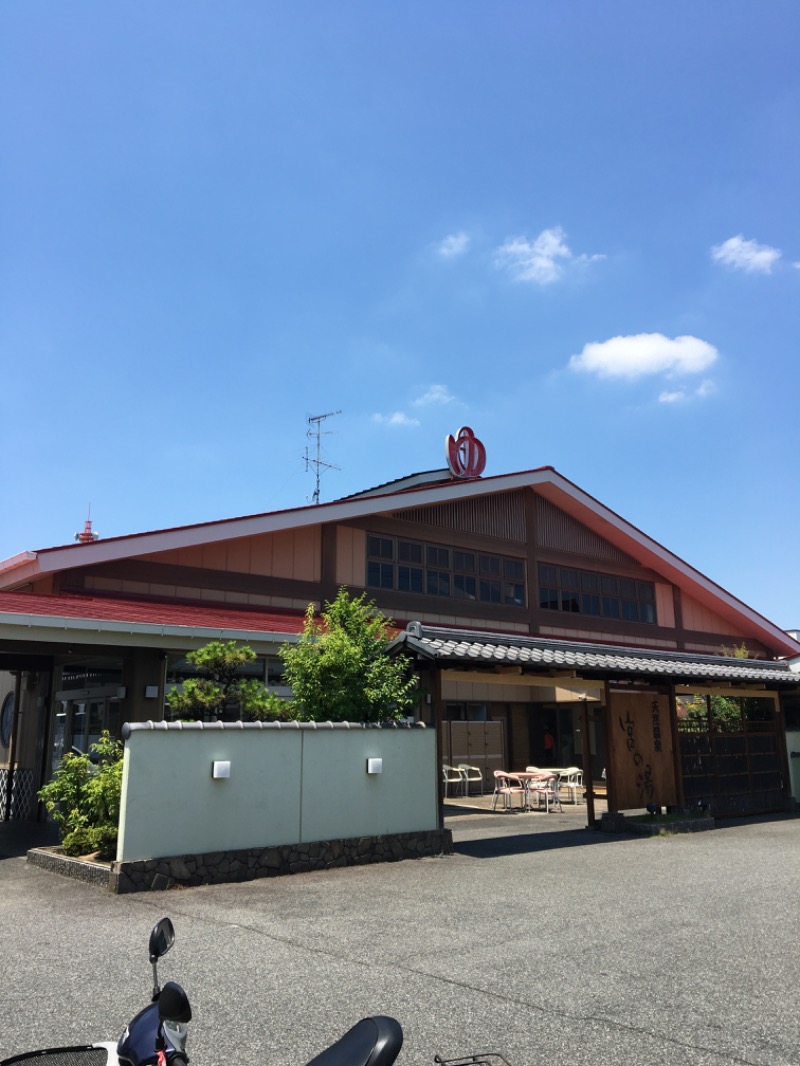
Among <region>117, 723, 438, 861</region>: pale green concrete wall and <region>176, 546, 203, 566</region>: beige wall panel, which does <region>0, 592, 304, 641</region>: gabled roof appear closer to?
<region>176, 546, 203, 566</region>: beige wall panel

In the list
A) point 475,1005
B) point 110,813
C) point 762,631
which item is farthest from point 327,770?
point 762,631

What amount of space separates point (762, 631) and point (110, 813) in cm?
2395

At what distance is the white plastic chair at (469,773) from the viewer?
21125 millimetres

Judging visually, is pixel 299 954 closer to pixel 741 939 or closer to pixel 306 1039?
pixel 306 1039

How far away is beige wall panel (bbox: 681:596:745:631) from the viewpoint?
27578 mm

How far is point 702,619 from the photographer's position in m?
28.0

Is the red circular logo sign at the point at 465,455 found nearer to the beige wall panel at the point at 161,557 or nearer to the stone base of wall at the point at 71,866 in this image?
the beige wall panel at the point at 161,557

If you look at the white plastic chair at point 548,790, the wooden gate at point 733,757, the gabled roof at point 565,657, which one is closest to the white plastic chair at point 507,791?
the white plastic chair at point 548,790

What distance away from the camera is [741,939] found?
685 cm

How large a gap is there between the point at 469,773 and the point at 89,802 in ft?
43.3

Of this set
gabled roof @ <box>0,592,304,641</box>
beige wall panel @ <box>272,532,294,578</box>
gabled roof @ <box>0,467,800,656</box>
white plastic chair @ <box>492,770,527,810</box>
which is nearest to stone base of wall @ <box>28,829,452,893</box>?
gabled roof @ <box>0,592,304,641</box>

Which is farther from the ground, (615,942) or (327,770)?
(327,770)

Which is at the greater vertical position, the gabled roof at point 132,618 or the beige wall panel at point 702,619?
the beige wall panel at point 702,619

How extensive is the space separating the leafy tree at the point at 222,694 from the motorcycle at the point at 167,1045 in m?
8.72
